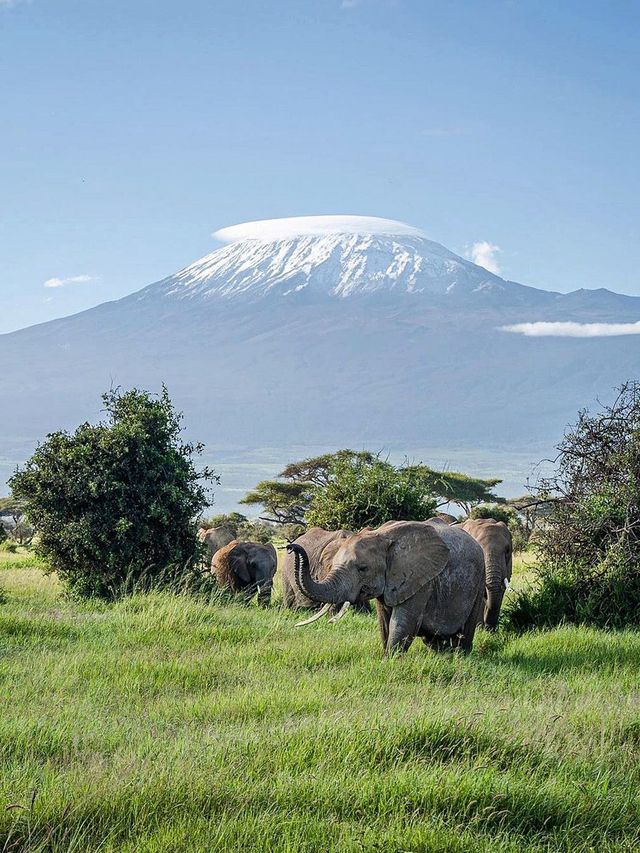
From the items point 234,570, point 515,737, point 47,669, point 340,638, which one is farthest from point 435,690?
point 234,570

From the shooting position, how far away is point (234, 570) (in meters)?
18.3

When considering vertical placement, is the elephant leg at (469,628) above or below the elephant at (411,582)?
→ below

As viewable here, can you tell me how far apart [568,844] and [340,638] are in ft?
18.7

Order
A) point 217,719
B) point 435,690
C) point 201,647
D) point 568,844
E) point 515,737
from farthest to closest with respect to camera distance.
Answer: point 201,647, point 435,690, point 217,719, point 515,737, point 568,844

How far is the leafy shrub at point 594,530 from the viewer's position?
14148mm

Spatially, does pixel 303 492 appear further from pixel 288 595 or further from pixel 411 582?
pixel 411 582

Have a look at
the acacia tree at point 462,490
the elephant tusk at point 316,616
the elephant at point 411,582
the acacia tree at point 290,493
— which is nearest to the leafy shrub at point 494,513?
Answer: the acacia tree at point 462,490

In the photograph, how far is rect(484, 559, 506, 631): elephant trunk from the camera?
47.2 ft

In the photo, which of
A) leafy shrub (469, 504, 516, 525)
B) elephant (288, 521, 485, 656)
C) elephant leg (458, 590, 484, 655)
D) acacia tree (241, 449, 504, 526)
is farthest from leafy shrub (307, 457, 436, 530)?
acacia tree (241, 449, 504, 526)

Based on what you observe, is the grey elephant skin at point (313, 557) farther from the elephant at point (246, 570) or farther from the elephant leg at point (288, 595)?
the elephant at point (246, 570)

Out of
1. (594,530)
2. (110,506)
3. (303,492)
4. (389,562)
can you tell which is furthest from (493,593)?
(303,492)

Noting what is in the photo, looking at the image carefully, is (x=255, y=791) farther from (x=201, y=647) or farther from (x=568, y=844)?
(x=201, y=647)

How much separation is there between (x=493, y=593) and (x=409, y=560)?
13.6 ft

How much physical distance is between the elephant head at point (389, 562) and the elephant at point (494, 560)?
11.1 feet
